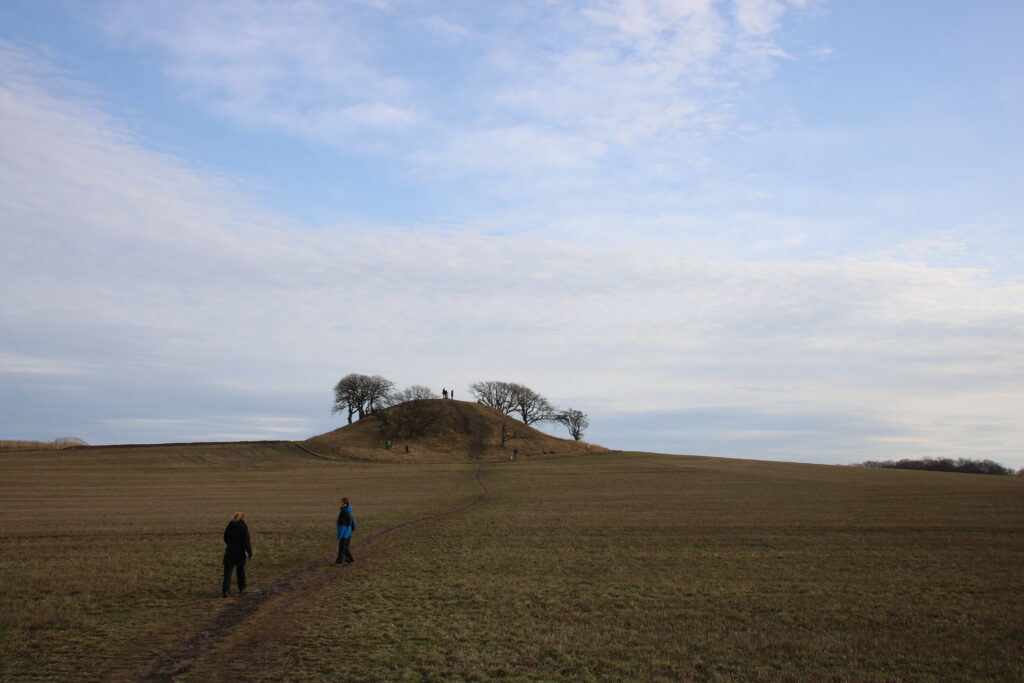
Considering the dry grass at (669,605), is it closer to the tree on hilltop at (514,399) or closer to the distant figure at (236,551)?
the distant figure at (236,551)

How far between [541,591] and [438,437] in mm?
90984

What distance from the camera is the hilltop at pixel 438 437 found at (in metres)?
100

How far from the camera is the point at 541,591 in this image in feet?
62.6

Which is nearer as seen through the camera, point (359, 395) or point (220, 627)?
point (220, 627)

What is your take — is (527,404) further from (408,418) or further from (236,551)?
(236,551)

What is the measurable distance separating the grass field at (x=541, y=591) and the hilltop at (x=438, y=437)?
56.7 metres

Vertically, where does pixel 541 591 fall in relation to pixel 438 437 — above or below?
below

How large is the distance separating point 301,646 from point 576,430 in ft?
463

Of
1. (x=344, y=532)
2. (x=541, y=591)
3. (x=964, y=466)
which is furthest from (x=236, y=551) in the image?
(x=964, y=466)

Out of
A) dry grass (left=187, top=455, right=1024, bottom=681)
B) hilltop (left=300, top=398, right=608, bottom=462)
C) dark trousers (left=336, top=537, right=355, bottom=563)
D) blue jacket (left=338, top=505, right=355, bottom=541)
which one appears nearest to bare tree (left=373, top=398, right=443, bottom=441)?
hilltop (left=300, top=398, right=608, bottom=462)

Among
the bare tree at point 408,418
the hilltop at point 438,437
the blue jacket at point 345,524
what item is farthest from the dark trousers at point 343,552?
the bare tree at point 408,418

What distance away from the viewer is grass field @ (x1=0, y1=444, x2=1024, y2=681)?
1312cm

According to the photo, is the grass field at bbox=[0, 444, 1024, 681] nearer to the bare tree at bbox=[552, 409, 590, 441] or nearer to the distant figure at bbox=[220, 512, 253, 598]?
the distant figure at bbox=[220, 512, 253, 598]

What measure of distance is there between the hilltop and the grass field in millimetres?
56675
